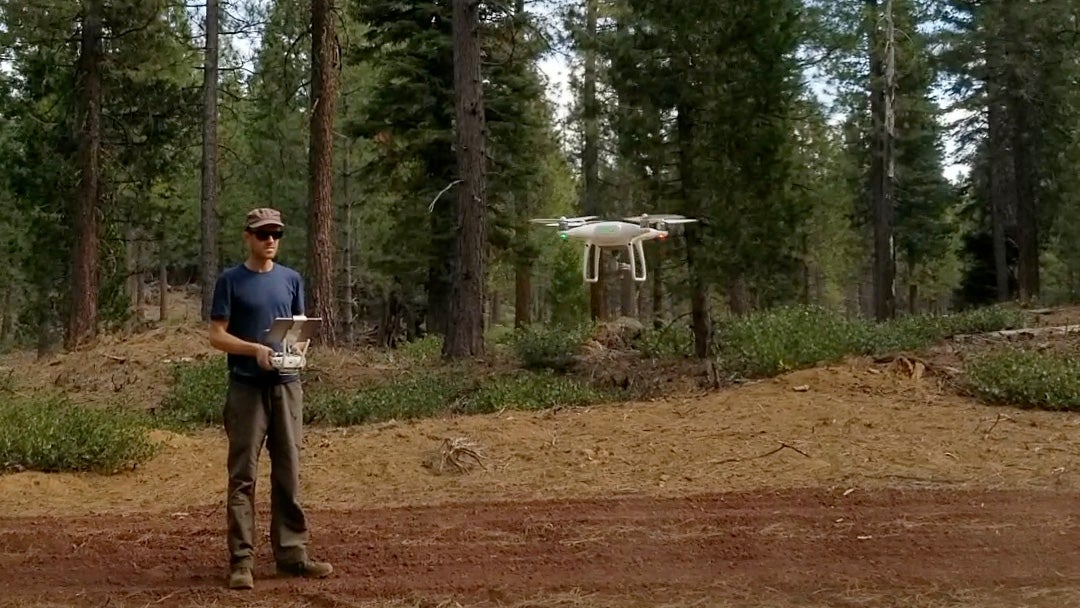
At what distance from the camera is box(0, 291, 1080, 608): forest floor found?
4.83 metres

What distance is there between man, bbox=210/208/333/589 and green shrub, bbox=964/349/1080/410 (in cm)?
728

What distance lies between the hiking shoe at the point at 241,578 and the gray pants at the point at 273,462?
0.03 metres

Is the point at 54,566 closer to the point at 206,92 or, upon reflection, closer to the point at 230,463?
the point at 230,463

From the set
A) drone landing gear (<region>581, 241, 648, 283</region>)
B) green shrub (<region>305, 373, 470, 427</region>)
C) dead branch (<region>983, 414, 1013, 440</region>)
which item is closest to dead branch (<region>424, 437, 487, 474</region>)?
drone landing gear (<region>581, 241, 648, 283</region>)

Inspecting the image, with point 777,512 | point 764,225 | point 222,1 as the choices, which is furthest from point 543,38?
point 777,512

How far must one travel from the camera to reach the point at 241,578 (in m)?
4.89

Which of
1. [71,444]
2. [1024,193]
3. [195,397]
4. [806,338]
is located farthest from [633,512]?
[1024,193]

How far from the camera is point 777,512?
6.04 metres

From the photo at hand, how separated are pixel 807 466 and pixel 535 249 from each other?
42.8 ft

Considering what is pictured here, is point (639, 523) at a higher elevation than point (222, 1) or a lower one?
lower

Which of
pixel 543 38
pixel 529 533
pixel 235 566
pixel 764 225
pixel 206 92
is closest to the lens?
pixel 235 566

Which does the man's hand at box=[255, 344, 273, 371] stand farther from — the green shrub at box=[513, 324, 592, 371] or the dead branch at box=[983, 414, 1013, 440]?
the green shrub at box=[513, 324, 592, 371]

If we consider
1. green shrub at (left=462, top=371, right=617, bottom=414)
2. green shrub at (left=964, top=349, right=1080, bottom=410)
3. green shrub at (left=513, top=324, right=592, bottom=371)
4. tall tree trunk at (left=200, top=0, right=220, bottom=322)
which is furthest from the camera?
tall tree trunk at (left=200, top=0, right=220, bottom=322)

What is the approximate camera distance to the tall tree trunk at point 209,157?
63.4 feet
